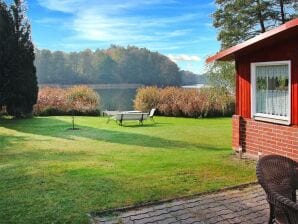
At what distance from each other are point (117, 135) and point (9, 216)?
28.6ft

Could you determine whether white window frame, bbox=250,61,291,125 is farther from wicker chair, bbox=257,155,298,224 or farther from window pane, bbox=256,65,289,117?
wicker chair, bbox=257,155,298,224

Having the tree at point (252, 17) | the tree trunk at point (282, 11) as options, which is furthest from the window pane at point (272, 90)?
the tree trunk at point (282, 11)

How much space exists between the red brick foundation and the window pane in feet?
1.05

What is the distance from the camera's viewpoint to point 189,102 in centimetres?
2278

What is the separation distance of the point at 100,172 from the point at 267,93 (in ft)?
12.8

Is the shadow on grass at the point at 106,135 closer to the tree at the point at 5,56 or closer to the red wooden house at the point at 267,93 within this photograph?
the red wooden house at the point at 267,93

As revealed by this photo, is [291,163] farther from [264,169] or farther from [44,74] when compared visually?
[44,74]

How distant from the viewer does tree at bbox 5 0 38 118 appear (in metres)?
20.3

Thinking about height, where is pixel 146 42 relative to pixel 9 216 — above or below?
above

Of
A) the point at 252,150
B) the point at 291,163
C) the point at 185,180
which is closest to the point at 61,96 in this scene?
the point at 252,150

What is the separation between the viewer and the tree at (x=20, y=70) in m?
20.3

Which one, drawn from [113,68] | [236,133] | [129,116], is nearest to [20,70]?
[129,116]

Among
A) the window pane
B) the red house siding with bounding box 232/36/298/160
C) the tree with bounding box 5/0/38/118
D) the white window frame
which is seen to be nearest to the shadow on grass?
the red house siding with bounding box 232/36/298/160

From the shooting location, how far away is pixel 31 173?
24.1ft
